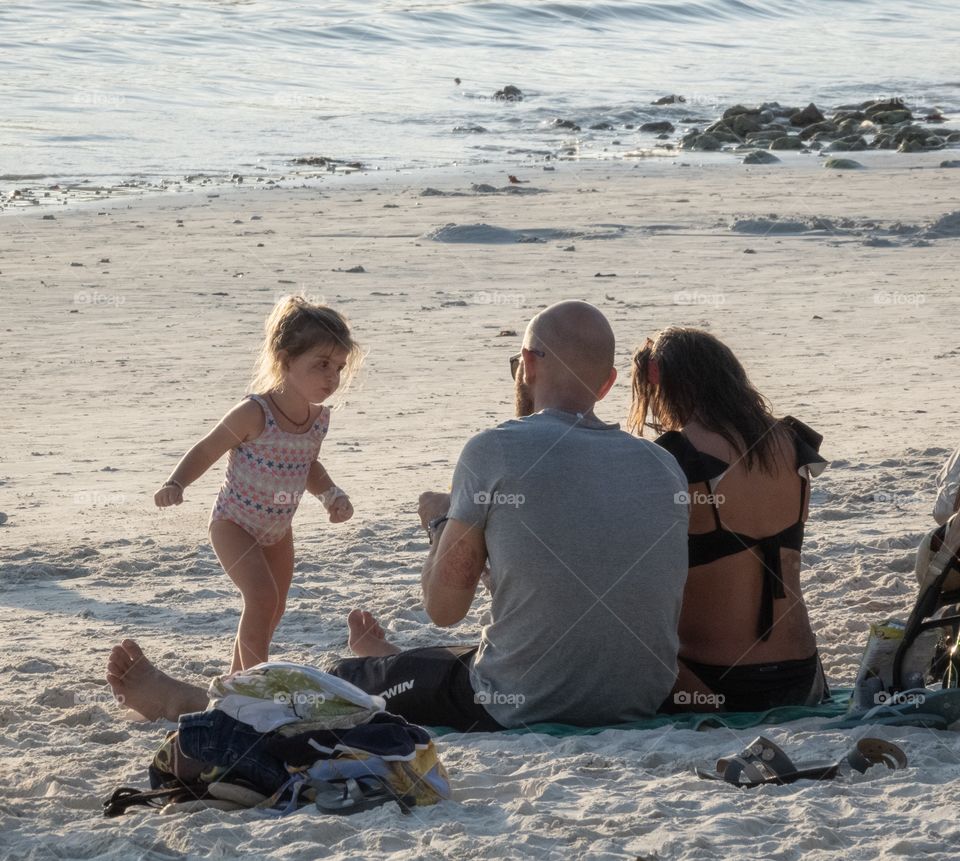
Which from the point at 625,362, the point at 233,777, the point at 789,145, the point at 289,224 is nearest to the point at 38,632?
the point at 233,777

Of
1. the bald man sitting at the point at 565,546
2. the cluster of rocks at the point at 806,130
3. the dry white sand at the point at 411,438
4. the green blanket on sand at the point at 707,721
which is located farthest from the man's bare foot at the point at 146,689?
the cluster of rocks at the point at 806,130

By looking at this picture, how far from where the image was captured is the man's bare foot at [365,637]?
4.73 metres

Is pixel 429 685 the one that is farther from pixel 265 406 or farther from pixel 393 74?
pixel 393 74

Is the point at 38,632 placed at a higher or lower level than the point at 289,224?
lower

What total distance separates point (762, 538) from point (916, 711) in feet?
2.09

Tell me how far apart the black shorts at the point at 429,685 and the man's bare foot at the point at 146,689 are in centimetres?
48

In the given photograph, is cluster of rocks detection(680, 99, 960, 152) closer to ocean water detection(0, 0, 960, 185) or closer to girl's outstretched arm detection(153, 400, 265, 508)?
ocean water detection(0, 0, 960, 185)

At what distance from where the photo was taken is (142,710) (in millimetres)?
4512

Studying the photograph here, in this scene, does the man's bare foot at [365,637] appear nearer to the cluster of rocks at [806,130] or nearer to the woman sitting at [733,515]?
the woman sitting at [733,515]

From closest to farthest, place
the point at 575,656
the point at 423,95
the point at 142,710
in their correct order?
1. the point at 575,656
2. the point at 142,710
3. the point at 423,95

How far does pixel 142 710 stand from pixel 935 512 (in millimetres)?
2487

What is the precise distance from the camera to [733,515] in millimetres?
4141

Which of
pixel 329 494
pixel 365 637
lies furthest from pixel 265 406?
pixel 365 637

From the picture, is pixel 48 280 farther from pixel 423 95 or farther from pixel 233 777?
pixel 423 95
